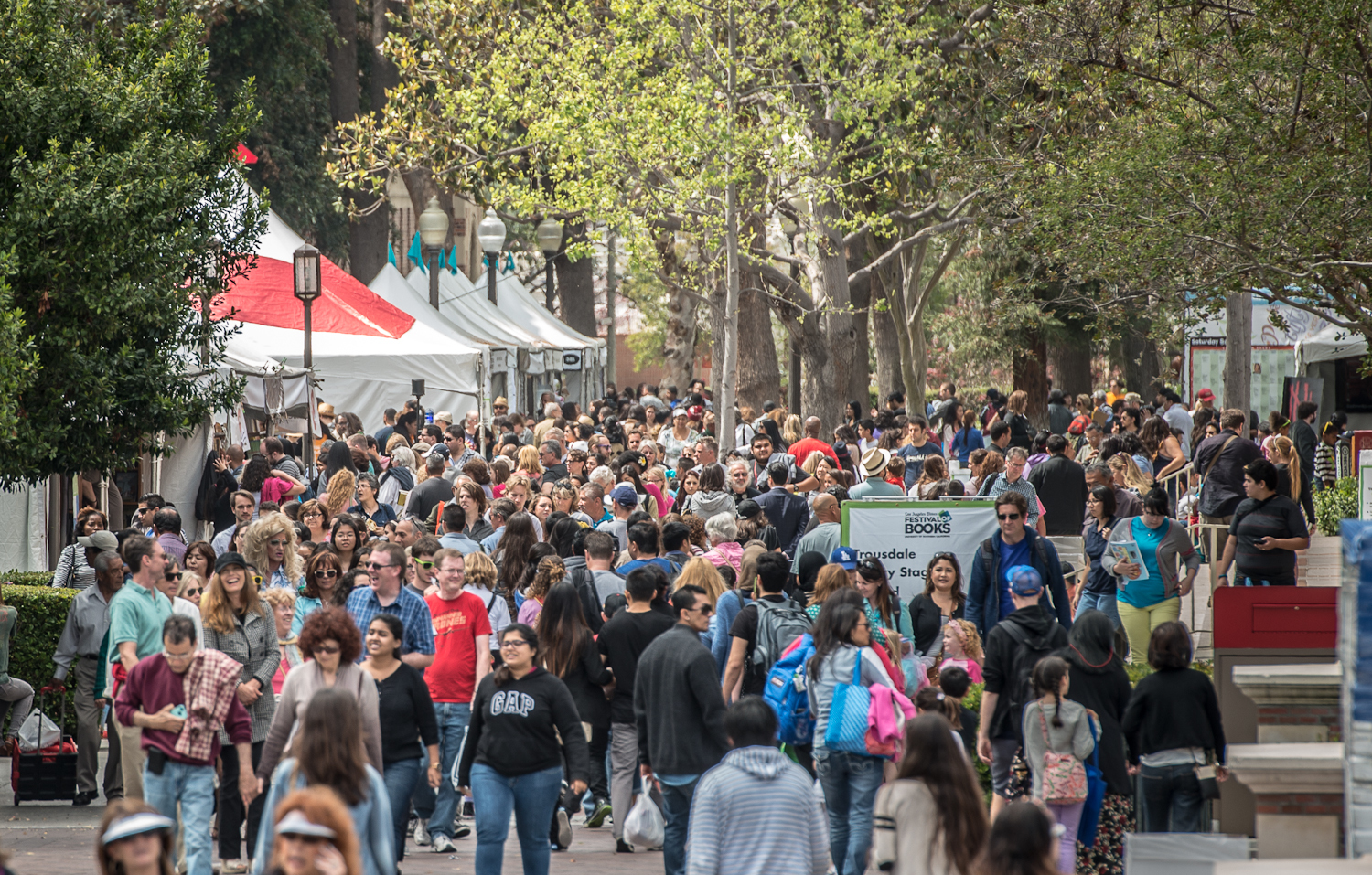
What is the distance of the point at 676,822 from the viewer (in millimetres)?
7844

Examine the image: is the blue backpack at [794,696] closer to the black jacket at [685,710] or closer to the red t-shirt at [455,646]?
the black jacket at [685,710]

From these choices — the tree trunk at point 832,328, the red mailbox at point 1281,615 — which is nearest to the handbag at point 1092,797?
the red mailbox at point 1281,615


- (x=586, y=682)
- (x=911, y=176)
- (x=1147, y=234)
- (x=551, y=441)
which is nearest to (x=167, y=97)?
(x=551, y=441)

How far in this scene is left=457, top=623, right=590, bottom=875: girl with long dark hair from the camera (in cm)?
739

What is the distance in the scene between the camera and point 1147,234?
13.7 metres

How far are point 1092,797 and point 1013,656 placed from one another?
0.82m

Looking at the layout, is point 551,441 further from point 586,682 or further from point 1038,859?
point 1038,859

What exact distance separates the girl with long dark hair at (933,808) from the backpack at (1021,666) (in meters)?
2.49

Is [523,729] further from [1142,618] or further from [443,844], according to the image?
[1142,618]

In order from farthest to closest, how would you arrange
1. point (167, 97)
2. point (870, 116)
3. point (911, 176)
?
point (911, 176) < point (870, 116) < point (167, 97)

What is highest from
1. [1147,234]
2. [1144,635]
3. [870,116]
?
[870,116]

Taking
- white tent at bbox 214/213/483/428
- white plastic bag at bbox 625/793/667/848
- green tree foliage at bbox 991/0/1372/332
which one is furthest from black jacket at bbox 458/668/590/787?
white tent at bbox 214/213/483/428

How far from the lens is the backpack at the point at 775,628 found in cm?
859

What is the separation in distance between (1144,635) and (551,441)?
7186 millimetres
